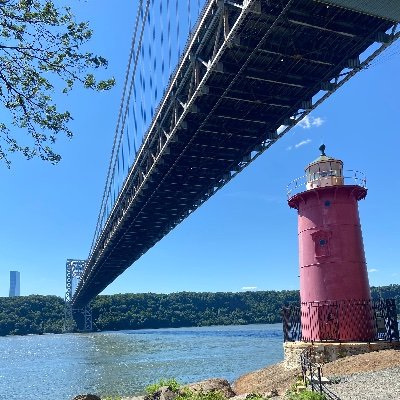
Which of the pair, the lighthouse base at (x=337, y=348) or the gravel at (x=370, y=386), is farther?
the lighthouse base at (x=337, y=348)

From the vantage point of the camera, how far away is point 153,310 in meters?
143

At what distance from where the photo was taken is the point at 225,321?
473 ft

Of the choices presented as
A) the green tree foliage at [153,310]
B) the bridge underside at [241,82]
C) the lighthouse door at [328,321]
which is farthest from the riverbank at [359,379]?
the green tree foliage at [153,310]

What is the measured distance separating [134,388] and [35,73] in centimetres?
1789

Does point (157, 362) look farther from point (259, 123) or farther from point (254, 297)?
point (254, 297)

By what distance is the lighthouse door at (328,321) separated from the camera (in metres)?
16.6

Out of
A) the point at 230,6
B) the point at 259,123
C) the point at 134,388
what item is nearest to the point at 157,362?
the point at 134,388

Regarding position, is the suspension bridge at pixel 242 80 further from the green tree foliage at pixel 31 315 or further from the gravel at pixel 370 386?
the green tree foliage at pixel 31 315

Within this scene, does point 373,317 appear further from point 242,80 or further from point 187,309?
point 187,309

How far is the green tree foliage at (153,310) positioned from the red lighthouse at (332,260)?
111 metres

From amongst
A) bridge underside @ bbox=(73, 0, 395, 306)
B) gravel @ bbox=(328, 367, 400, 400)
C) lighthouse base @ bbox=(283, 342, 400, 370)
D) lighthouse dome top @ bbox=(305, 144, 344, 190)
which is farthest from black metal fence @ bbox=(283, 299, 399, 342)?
bridge underside @ bbox=(73, 0, 395, 306)

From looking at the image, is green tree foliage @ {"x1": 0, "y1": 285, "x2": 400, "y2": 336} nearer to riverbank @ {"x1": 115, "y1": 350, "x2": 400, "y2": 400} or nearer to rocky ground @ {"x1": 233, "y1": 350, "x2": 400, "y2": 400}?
rocky ground @ {"x1": 233, "y1": 350, "x2": 400, "y2": 400}

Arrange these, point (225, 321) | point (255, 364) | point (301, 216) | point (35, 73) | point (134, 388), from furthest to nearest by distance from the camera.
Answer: point (225, 321) → point (255, 364) → point (134, 388) → point (301, 216) → point (35, 73)

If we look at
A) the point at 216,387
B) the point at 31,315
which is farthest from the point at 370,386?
the point at 31,315
